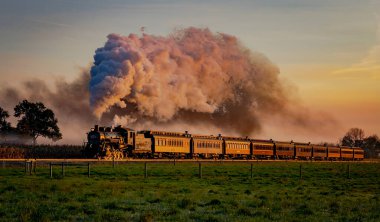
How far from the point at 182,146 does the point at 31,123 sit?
1708 inches

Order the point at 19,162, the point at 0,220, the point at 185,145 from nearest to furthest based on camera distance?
the point at 0,220 < the point at 19,162 < the point at 185,145

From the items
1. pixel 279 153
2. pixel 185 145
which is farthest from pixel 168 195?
pixel 279 153

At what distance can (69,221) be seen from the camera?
631 inches

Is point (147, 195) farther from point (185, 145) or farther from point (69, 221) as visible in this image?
point (185, 145)

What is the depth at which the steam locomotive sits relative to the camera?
71.6 m

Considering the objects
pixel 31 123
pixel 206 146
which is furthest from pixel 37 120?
pixel 206 146

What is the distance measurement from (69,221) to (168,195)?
30.3ft

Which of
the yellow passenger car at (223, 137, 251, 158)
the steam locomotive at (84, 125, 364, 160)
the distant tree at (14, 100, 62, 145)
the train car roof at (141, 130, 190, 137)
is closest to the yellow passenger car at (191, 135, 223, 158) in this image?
→ the steam locomotive at (84, 125, 364, 160)

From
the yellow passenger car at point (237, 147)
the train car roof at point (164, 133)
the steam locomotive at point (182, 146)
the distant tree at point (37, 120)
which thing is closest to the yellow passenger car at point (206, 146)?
the steam locomotive at point (182, 146)

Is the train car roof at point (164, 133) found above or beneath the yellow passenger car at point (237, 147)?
above

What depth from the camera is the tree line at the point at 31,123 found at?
11100cm

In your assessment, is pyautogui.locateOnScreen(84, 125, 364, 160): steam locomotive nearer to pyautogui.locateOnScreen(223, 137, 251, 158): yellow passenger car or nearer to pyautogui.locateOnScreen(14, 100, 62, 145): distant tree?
pyautogui.locateOnScreen(223, 137, 251, 158): yellow passenger car

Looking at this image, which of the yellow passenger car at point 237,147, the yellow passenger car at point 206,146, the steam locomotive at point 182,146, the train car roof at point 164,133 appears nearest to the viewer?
the steam locomotive at point 182,146

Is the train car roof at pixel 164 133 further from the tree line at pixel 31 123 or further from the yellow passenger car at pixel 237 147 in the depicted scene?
the tree line at pixel 31 123
